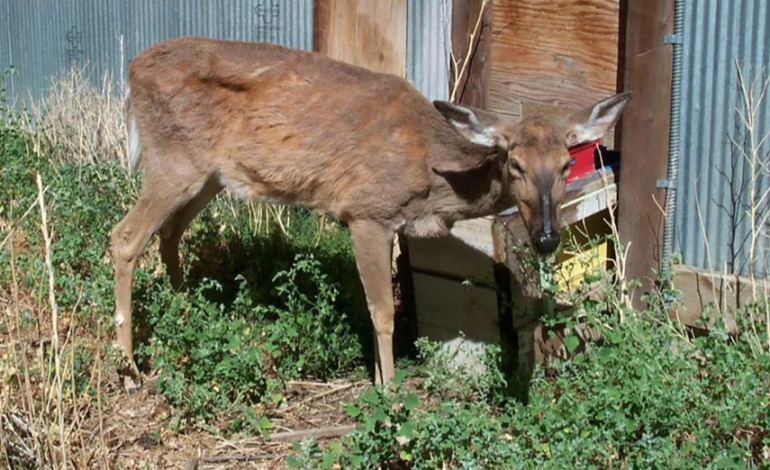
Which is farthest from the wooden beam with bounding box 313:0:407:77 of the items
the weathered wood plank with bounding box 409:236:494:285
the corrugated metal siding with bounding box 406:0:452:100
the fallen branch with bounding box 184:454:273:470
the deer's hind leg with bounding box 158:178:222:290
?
the fallen branch with bounding box 184:454:273:470

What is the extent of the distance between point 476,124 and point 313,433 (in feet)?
6.23

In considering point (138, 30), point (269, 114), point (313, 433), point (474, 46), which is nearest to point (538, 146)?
point (269, 114)

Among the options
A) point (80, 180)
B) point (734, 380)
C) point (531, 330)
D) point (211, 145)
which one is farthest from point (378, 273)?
point (80, 180)

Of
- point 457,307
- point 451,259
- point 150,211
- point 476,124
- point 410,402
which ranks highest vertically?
point 476,124

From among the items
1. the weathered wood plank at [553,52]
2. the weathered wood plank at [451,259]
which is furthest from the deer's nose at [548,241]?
the weathered wood plank at [553,52]

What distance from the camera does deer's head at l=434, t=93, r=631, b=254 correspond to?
16.7ft

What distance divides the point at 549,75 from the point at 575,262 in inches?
53.3

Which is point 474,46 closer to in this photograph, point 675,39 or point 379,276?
point 675,39

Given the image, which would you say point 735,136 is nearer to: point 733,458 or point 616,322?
point 616,322

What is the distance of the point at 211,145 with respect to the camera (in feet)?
20.6

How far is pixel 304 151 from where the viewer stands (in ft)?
20.3

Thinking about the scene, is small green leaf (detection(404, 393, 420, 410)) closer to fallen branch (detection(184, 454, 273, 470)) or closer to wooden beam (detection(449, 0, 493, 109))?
fallen branch (detection(184, 454, 273, 470))

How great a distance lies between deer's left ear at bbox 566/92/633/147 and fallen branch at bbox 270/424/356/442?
2.00 m

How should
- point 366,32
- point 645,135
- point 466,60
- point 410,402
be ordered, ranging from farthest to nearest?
point 366,32 < point 466,60 < point 645,135 < point 410,402
